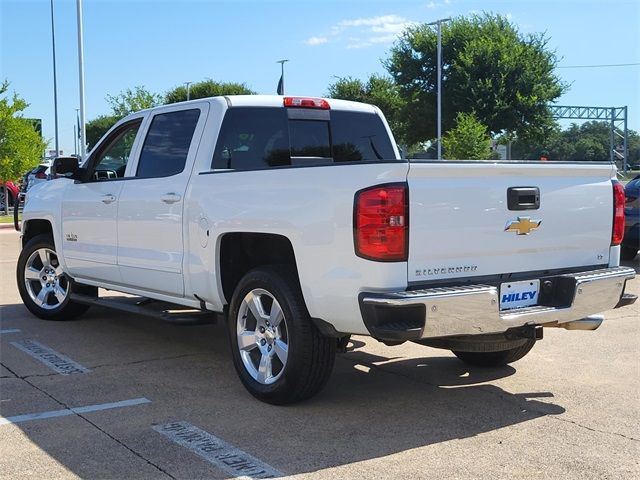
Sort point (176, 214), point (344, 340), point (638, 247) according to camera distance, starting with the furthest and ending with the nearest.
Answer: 1. point (638, 247)
2. point (176, 214)
3. point (344, 340)

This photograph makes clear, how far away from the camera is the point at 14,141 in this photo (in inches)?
1006

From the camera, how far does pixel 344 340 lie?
4816mm

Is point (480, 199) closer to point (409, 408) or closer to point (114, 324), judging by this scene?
point (409, 408)

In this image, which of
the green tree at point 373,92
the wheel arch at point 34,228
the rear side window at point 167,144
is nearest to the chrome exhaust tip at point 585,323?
the rear side window at point 167,144

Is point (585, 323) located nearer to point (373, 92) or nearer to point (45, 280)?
point (45, 280)

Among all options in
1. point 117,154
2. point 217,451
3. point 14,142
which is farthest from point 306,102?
point 14,142

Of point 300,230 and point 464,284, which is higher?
point 300,230

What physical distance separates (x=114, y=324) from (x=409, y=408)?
12.3 ft

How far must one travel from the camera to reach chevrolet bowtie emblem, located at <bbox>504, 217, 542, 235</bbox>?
14.6ft

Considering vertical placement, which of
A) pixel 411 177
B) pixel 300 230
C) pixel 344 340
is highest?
pixel 411 177

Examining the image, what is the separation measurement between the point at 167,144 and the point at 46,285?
262 centimetres

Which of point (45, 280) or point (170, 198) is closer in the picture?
point (170, 198)

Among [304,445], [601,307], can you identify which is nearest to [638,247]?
[601,307]

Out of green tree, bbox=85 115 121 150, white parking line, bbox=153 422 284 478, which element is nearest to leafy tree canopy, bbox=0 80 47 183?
white parking line, bbox=153 422 284 478
